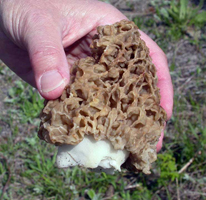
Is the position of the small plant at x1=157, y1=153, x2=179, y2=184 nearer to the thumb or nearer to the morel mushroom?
the morel mushroom

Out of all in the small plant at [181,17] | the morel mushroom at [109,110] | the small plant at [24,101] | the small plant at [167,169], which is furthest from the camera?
the small plant at [181,17]

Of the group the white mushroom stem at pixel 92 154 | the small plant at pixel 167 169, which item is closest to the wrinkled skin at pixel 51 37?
the white mushroom stem at pixel 92 154

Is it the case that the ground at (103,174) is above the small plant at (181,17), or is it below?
below

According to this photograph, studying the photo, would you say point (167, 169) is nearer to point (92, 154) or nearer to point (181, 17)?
point (92, 154)

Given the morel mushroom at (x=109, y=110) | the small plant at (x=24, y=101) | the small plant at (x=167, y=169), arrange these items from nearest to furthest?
1. the morel mushroom at (x=109, y=110)
2. the small plant at (x=167, y=169)
3. the small plant at (x=24, y=101)

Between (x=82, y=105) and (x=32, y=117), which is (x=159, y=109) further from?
(x=32, y=117)

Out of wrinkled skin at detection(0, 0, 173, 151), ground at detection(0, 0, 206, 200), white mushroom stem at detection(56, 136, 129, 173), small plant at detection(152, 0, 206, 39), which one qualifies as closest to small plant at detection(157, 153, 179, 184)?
ground at detection(0, 0, 206, 200)

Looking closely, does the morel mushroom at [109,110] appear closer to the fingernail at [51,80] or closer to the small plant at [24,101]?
the fingernail at [51,80]

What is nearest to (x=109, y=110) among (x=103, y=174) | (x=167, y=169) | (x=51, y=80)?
(x=51, y=80)
